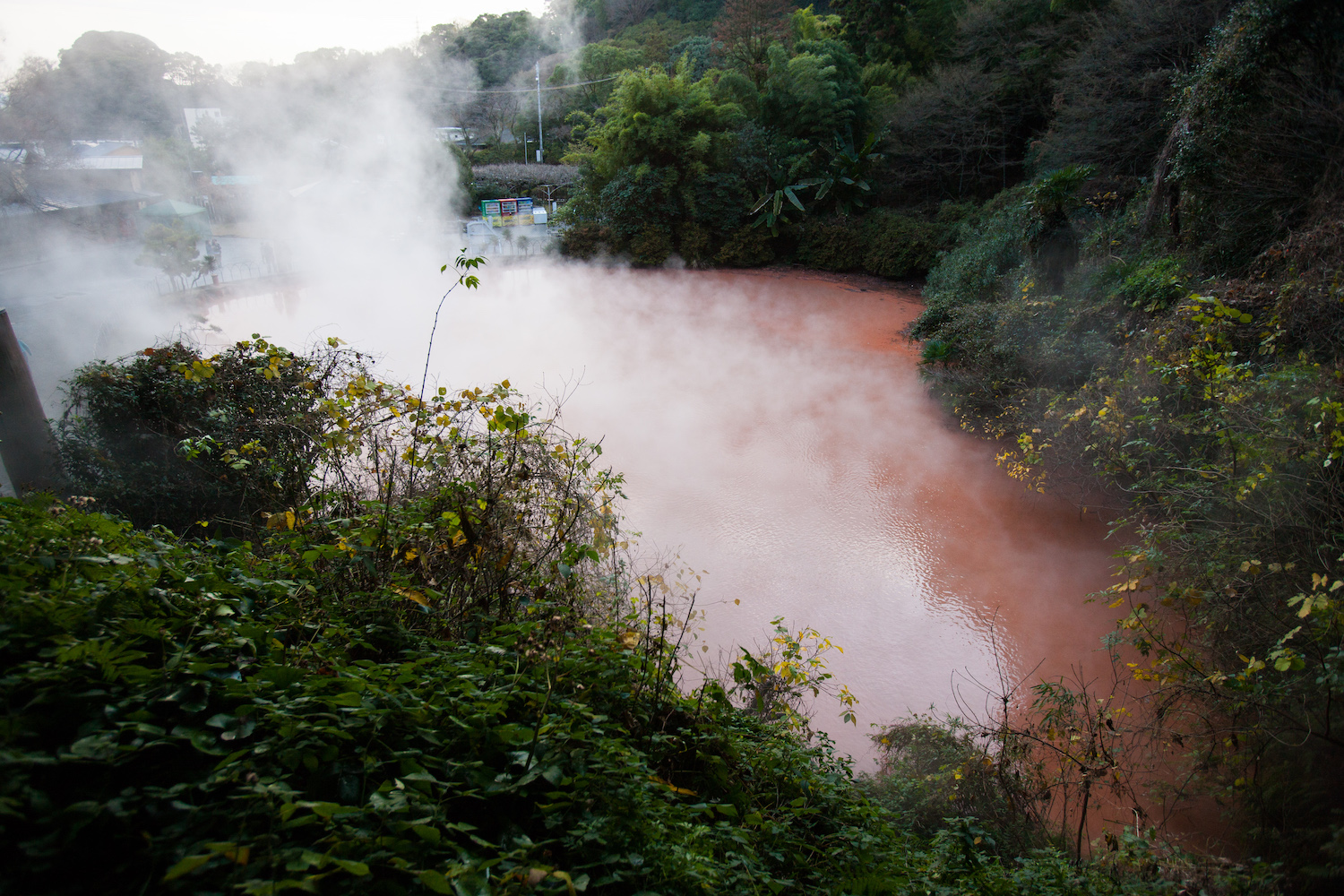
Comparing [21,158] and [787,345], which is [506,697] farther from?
[21,158]

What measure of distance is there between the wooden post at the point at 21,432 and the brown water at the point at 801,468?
113 inches

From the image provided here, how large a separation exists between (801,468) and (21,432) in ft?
20.8

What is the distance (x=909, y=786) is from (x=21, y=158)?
10712 mm

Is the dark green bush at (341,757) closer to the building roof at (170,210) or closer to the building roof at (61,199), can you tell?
the building roof at (61,199)

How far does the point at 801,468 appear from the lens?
693 cm

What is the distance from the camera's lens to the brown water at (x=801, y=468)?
475cm

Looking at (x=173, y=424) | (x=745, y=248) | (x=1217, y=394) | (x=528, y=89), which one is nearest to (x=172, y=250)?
(x=173, y=424)

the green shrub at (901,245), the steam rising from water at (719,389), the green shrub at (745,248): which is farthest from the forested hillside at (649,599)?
the green shrub at (745,248)

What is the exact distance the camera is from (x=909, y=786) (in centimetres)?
309

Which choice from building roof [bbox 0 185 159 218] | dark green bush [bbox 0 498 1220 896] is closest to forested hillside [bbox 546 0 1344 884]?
dark green bush [bbox 0 498 1220 896]

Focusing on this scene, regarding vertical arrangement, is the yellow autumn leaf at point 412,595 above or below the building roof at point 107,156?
below

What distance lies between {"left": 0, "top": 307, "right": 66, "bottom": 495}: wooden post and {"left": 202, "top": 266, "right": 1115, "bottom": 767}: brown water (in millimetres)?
2882

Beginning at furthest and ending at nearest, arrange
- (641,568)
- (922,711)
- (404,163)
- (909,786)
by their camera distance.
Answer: (404,163)
(641,568)
(922,711)
(909,786)

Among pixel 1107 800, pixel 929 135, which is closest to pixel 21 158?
pixel 1107 800
